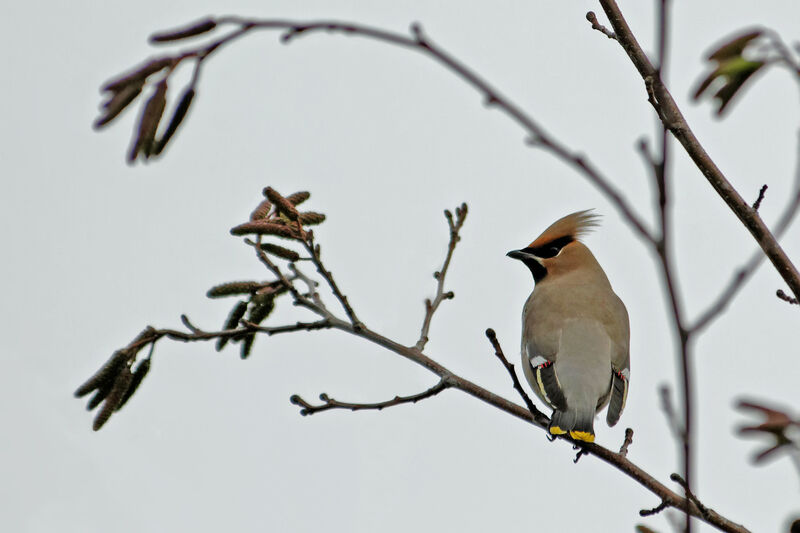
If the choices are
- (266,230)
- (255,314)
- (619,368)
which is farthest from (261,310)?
(619,368)

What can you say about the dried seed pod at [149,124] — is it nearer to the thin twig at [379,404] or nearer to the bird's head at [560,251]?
the thin twig at [379,404]

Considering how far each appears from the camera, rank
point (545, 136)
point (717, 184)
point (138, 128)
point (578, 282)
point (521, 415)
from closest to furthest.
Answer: point (545, 136), point (138, 128), point (717, 184), point (521, 415), point (578, 282)

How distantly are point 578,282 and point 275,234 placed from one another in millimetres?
2755

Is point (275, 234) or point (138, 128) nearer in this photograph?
point (138, 128)

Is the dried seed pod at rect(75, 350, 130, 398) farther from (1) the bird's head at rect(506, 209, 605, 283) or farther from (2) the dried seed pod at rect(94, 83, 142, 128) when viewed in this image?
(1) the bird's head at rect(506, 209, 605, 283)

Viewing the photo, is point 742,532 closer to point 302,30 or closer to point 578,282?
point 302,30

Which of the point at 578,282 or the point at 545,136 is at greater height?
the point at 578,282

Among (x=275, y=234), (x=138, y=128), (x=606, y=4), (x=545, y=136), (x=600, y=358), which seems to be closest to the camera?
(x=545, y=136)

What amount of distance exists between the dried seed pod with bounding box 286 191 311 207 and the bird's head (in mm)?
2779

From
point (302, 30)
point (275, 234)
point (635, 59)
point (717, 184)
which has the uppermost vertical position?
point (635, 59)

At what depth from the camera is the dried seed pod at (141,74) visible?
1508 mm

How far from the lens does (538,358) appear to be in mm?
4660

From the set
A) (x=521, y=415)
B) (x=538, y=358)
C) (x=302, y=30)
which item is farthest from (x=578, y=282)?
(x=302, y=30)

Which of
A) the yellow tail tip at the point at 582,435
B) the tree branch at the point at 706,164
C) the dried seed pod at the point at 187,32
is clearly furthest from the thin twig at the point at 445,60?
the yellow tail tip at the point at 582,435
